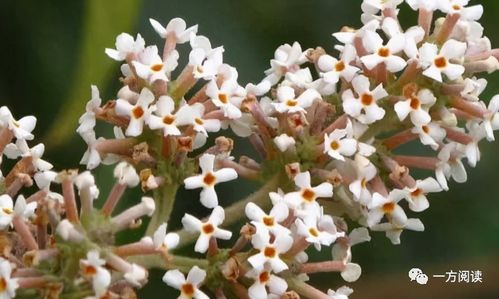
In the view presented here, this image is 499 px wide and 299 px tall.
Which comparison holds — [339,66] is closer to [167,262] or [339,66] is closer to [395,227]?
[395,227]

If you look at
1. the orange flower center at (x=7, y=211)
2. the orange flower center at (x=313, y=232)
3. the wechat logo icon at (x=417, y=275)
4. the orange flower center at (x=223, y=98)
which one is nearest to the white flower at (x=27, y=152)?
the orange flower center at (x=7, y=211)

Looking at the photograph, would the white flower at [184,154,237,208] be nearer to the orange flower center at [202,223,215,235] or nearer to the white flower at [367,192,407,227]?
the orange flower center at [202,223,215,235]

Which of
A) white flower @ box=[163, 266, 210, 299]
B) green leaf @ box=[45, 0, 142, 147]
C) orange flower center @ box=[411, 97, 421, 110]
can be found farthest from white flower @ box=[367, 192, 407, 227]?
green leaf @ box=[45, 0, 142, 147]

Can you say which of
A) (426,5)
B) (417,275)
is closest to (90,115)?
(426,5)

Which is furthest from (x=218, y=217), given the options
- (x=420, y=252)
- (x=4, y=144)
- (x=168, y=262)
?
(x=420, y=252)

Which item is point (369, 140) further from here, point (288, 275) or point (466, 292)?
point (466, 292)

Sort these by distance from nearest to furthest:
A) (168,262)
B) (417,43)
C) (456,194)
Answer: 1. (168,262)
2. (417,43)
3. (456,194)
